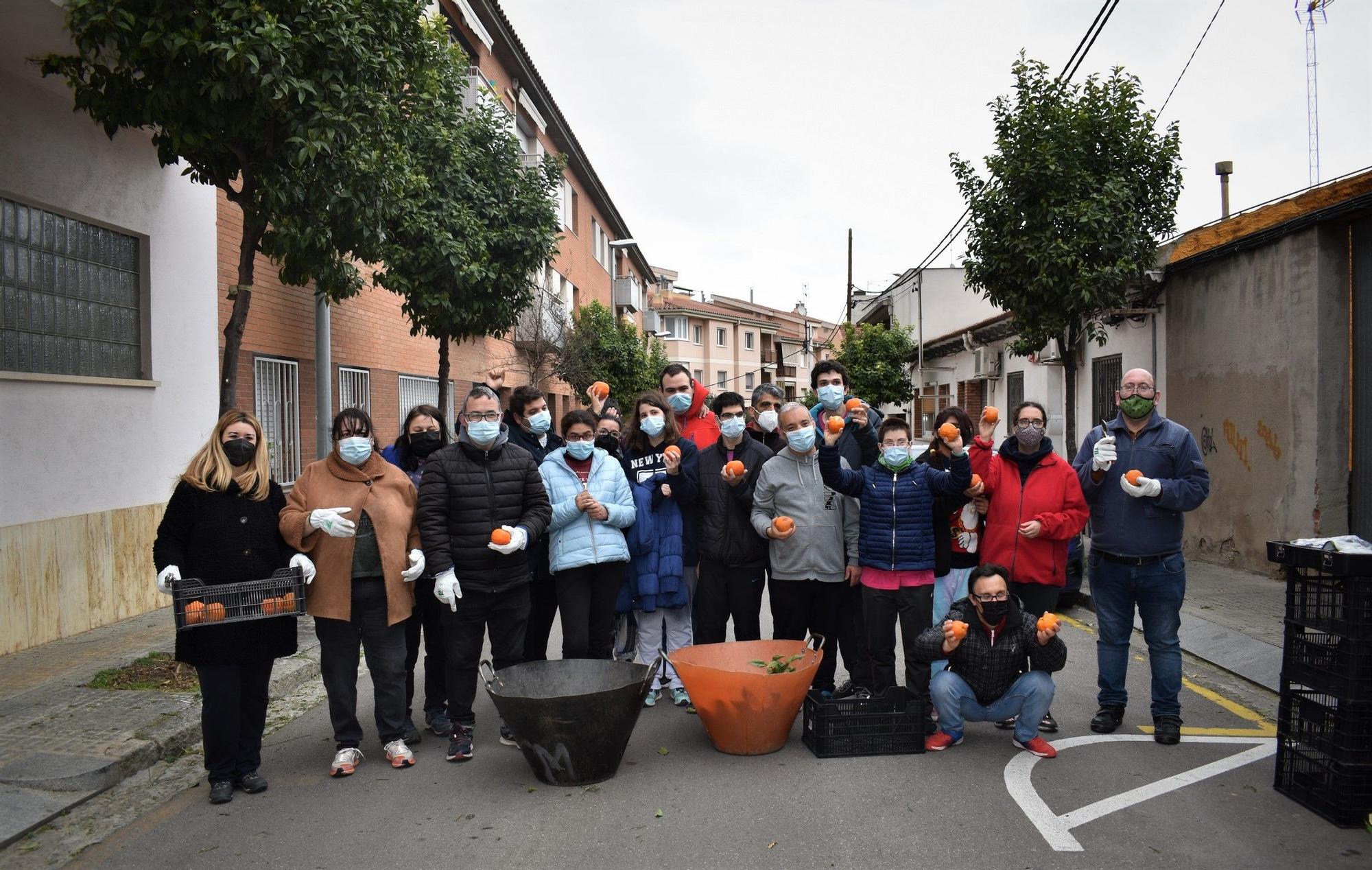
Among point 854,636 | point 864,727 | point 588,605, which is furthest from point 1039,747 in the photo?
point 588,605

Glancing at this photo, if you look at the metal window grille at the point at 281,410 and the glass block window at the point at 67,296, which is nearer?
the glass block window at the point at 67,296

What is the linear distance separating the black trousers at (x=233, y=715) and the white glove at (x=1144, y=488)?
15.1 ft

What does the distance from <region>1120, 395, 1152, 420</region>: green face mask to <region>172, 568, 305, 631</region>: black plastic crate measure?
4.61 m

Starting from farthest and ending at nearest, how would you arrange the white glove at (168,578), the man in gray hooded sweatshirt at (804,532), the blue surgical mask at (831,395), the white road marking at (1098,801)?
the blue surgical mask at (831,395), the man in gray hooded sweatshirt at (804,532), the white glove at (168,578), the white road marking at (1098,801)

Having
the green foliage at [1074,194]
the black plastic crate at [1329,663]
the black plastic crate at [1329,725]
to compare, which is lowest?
the black plastic crate at [1329,725]

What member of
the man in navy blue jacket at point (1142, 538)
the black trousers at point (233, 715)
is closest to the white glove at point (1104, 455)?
the man in navy blue jacket at point (1142, 538)

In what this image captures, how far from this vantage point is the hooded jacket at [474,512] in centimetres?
514

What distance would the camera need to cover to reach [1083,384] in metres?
15.7

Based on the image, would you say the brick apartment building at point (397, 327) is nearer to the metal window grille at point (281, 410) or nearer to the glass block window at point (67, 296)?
the metal window grille at point (281, 410)

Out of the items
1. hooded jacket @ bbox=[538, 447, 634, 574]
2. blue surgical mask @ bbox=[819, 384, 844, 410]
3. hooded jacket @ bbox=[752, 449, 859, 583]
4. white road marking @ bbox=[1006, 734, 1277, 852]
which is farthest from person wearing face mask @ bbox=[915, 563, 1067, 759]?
hooded jacket @ bbox=[538, 447, 634, 574]

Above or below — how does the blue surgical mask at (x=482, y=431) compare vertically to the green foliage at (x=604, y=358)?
below

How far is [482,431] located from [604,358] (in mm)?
20324

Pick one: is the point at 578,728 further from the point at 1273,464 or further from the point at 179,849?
the point at 1273,464

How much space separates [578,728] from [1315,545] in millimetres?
3501
